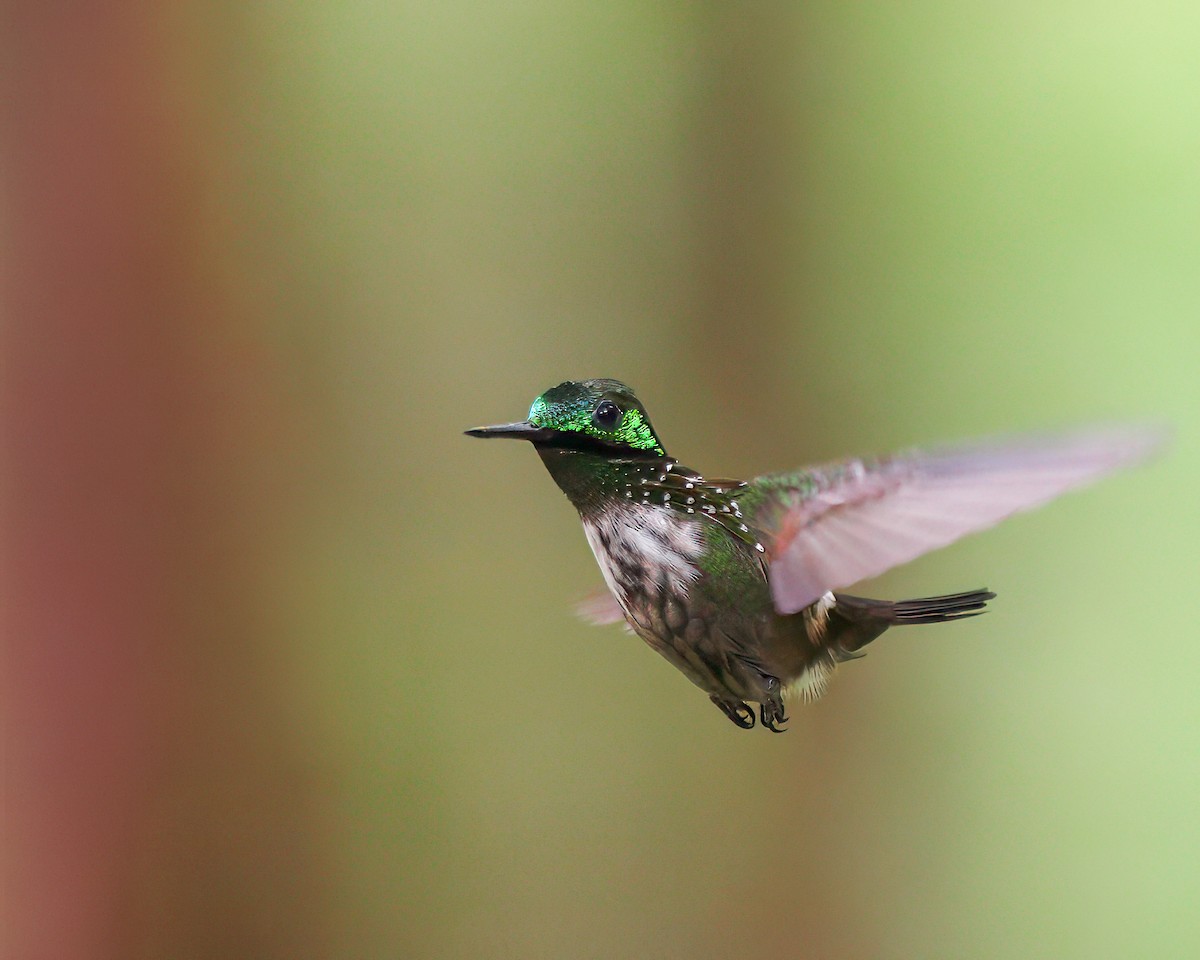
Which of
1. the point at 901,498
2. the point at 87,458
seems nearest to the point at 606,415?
the point at 901,498

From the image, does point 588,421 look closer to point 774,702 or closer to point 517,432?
point 517,432

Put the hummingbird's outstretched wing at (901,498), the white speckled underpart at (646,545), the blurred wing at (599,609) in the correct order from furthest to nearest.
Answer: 1. the blurred wing at (599,609)
2. the white speckled underpart at (646,545)
3. the hummingbird's outstretched wing at (901,498)

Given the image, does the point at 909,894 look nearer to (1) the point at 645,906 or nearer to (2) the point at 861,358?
(1) the point at 645,906

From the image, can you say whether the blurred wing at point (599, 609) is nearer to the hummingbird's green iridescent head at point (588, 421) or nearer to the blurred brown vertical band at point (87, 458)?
the hummingbird's green iridescent head at point (588, 421)

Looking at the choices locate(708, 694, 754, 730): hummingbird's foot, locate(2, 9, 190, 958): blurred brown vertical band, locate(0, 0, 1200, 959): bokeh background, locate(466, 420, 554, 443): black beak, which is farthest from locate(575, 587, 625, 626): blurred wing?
locate(2, 9, 190, 958): blurred brown vertical band

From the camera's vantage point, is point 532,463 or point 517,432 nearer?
point 517,432

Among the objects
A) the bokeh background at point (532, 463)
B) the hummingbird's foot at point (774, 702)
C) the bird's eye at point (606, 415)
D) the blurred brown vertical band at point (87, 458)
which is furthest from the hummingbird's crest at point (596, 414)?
the blurred brown vertical band at point (87, 458)

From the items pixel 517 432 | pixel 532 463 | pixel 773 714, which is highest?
pixel 532 463

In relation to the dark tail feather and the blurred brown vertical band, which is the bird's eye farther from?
the blurred brown vertical band
